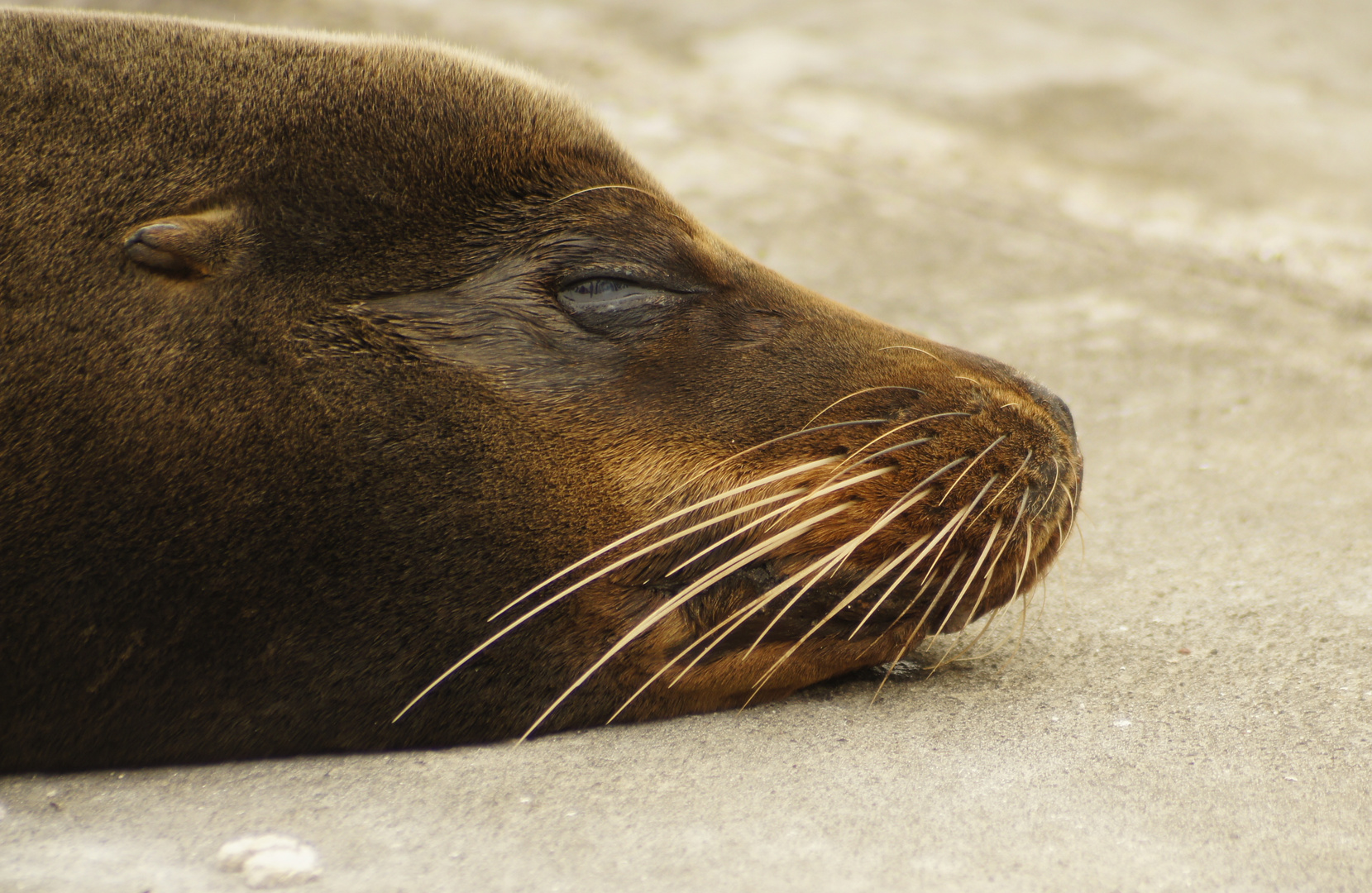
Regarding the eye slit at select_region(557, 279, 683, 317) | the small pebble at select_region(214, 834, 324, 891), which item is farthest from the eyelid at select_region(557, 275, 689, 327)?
the small pebble at select_region(214, 834, 324, 891)

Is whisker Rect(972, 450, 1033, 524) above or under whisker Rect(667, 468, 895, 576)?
under

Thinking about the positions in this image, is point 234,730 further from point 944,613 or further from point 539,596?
point 944,613

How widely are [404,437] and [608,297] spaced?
19.6 inches

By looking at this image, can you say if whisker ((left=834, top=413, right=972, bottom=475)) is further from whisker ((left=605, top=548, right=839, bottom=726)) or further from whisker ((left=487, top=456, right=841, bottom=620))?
whisker ((left=605, top=548, right=839, bottom=726))

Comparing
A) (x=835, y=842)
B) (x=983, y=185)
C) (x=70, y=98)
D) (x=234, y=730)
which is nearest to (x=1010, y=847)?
(x=835, y=842)

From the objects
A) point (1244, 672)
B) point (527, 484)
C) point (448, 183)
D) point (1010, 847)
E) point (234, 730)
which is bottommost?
point (1244, 672)

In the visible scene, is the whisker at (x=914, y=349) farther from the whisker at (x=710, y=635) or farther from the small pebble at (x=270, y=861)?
the small pebble at (x=270, y=861)

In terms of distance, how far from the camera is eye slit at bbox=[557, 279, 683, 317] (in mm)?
2744

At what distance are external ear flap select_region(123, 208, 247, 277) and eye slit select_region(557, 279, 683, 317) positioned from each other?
62 cm

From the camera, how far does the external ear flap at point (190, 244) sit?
8.36 feet

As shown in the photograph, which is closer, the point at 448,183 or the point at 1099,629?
the point at 448,183

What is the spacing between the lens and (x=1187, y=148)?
660 centimetres

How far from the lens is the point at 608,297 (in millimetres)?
2764

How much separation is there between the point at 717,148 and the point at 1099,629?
168 inches
